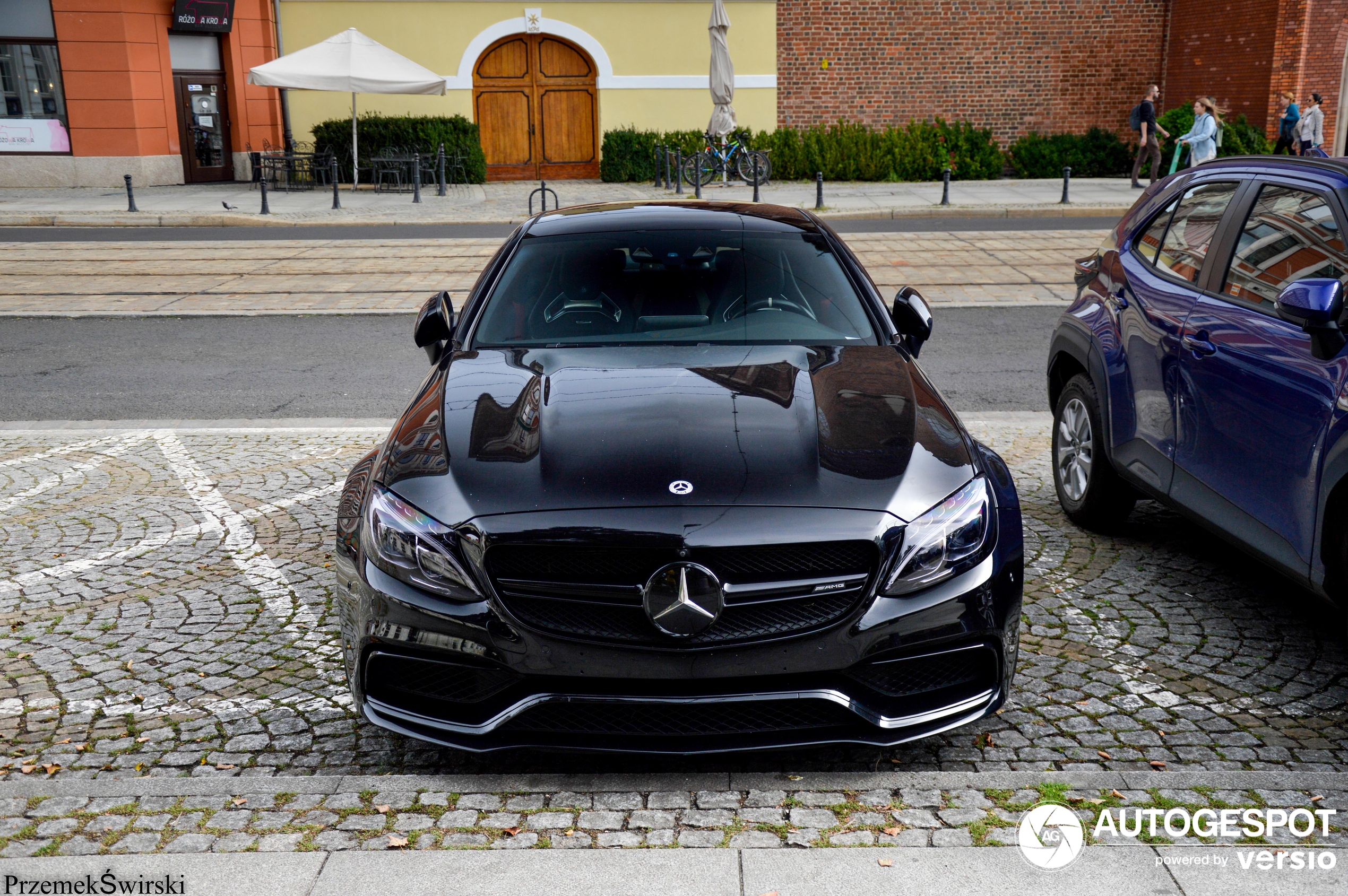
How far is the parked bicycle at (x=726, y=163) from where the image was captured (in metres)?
26.0

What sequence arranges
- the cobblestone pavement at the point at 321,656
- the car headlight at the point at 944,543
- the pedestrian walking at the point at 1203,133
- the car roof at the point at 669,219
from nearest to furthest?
the car headlight at the point at 944,543, the cobblestone pavement at the point at 321,656, the car roof at the point at 669,219, the pedestrian walking at the point at 1203,133

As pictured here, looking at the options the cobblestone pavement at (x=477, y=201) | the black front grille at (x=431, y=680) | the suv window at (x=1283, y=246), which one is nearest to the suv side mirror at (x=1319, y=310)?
the suv window at (x=1283, y=246)

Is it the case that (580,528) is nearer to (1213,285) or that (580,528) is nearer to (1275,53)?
(1213,285)

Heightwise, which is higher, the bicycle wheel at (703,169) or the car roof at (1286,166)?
the car roof at (1286,166)

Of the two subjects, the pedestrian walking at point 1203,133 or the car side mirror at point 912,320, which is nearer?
the car side mirror at point 912,320

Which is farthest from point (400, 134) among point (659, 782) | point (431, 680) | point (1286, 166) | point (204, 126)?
point (659, 782)

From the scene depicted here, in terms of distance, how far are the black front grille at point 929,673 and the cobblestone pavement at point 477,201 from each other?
594 inches

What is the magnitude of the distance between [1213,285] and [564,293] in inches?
100

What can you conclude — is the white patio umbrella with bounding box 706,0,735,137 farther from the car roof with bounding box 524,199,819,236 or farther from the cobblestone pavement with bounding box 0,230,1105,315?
the car roof with bounding box 524,199,819,236

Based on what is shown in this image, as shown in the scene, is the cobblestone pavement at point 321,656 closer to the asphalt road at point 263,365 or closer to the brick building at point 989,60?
the asphalt road at point 263,365

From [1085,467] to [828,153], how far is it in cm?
2307

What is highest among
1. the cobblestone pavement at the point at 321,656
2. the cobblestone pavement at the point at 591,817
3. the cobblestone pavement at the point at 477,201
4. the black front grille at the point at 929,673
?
the cobblestone pavement at the point at 477,201

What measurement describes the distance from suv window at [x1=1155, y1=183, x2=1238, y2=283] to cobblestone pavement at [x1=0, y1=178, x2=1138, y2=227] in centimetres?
1324

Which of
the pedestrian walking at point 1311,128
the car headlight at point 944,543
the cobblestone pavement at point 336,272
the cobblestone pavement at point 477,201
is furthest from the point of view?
the pedestrian walking at point 1311,128
